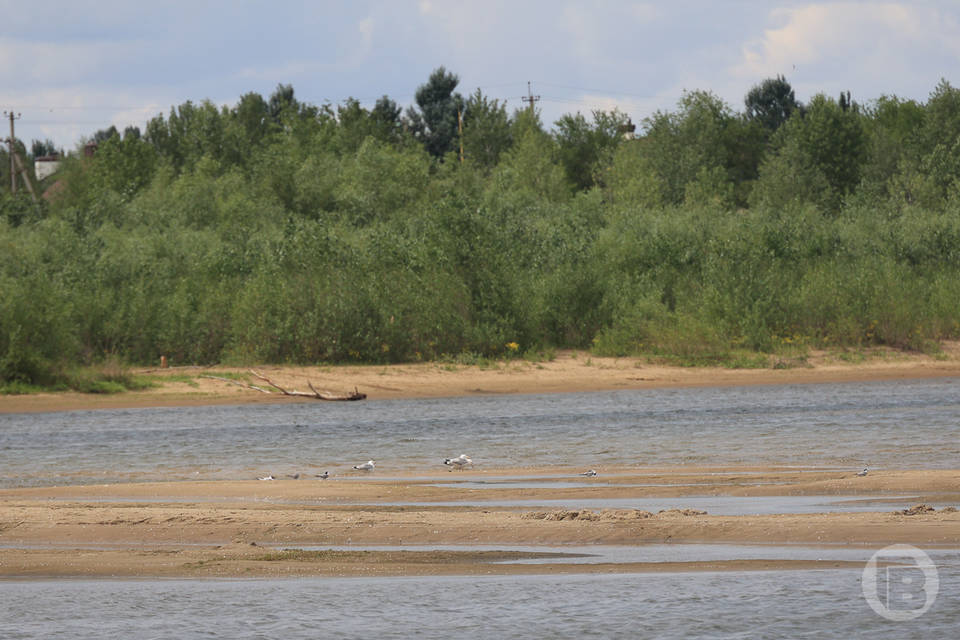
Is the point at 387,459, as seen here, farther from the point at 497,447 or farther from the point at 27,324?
the point at 27,324

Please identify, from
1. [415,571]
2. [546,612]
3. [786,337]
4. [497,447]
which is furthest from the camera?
[786,337]

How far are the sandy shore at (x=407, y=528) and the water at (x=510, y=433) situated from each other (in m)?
3.05

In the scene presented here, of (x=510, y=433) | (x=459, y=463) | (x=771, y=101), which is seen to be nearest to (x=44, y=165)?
(x=771, y=101)

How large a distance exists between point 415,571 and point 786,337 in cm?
3243

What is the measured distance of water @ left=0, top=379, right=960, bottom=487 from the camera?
17.9 metres

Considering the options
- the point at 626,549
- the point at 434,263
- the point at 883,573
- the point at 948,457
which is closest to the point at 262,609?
the point at 626,549

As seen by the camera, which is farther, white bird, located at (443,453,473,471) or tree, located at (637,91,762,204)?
tree, located at (637,91,762,204)

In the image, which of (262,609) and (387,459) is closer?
(262,609)

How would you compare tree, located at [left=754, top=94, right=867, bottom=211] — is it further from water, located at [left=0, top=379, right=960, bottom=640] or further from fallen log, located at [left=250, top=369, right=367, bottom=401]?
fallen log, located at [left=250, top=369, right=367, bottom=401]

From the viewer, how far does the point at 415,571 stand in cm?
929

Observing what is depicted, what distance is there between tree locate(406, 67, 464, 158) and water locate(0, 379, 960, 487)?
61003mm

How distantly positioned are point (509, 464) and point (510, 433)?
18.2 ft
